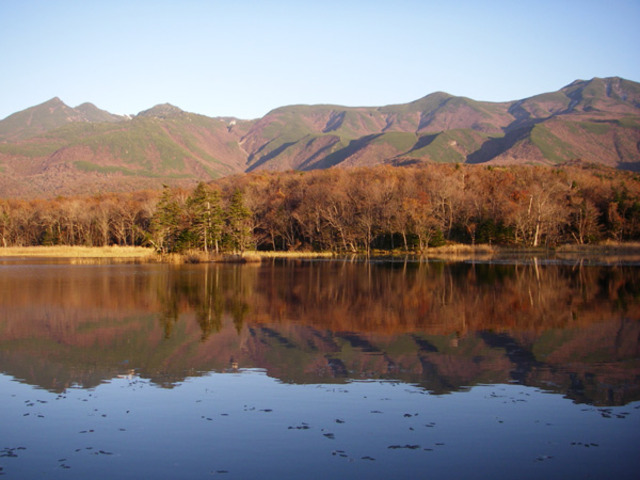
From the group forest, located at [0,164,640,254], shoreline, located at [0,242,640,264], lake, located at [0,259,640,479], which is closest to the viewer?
lake, located at [0,259,640,479]

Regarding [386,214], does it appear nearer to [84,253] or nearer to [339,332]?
[84,253]

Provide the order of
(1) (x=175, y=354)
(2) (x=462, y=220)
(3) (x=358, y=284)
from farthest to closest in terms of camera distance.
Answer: (2) (x=462, y=220) → (3) (x=358, y=284) → (1) (x=175, y=354)

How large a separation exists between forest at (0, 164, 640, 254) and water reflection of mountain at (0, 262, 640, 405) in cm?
3485

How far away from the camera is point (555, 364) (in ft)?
50.5

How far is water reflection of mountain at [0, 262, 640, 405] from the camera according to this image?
14609 millimetres

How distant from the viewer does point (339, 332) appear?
66.7 ft

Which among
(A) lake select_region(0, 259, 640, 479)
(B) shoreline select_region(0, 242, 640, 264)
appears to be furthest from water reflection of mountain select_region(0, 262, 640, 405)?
(B) shoreline select_region(0, 242, 640, 264)

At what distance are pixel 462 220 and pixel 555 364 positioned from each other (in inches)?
2945

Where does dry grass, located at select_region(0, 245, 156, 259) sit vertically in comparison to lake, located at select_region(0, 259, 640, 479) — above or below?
below

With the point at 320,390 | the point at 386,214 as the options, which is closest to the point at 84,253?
the point at 386,214

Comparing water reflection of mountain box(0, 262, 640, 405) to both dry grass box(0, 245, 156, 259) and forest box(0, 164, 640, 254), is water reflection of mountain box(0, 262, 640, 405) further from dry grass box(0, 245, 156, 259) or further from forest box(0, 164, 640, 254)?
dry grass box(0, 245, 156, 259)

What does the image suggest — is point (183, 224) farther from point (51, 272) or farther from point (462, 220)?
point (462, 220)

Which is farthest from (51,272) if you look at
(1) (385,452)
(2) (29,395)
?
(1) (385,452)

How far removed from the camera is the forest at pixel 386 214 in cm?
7206
